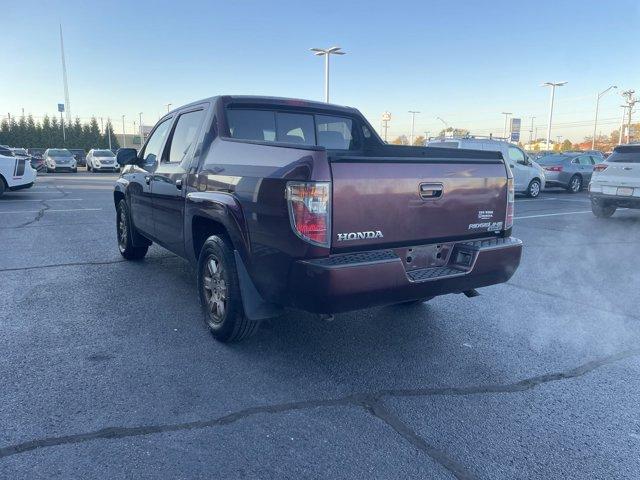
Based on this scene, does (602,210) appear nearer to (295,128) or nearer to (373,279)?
(295,128)

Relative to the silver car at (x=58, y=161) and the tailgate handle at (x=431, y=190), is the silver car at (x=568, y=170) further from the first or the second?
the silver car at (x=58, y=161)

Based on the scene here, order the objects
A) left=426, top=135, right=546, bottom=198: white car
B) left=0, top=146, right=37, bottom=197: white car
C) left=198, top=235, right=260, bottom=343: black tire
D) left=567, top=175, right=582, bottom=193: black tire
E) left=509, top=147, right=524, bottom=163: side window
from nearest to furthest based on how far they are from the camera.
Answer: left=198, top=235, right=260, bottom=343: black tire
left=0, top=146, right=37, bottom=197: white car
left=426, top=135, right=546, bottom=198: white car
left=509, top=147, right=524, bottom=163: side window
left=567, top=175, right=582, bottom=193: black tire

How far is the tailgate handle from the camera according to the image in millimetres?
3547

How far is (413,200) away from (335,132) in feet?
6.86

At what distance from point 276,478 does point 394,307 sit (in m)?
2.79

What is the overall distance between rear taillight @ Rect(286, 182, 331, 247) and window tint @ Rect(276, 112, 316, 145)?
185cm

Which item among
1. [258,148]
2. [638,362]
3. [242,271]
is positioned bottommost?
[638,362]

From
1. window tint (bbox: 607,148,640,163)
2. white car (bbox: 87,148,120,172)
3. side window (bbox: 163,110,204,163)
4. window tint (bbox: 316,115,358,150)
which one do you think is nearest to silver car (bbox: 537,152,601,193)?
window tint (bbox: 607,148,640,163)

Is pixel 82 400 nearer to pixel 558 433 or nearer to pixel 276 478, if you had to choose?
pixel 276 478

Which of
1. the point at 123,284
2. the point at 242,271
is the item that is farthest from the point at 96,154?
the point at 242,271

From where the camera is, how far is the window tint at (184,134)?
187 inches

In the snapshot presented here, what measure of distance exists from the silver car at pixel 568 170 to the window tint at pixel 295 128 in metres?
18.3

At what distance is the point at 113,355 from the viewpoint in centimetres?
383

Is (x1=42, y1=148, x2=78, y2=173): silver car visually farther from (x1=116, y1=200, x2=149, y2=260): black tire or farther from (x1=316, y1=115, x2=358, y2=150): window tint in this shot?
(x1=316, y1=115, x2=358, y2=150): window tint
